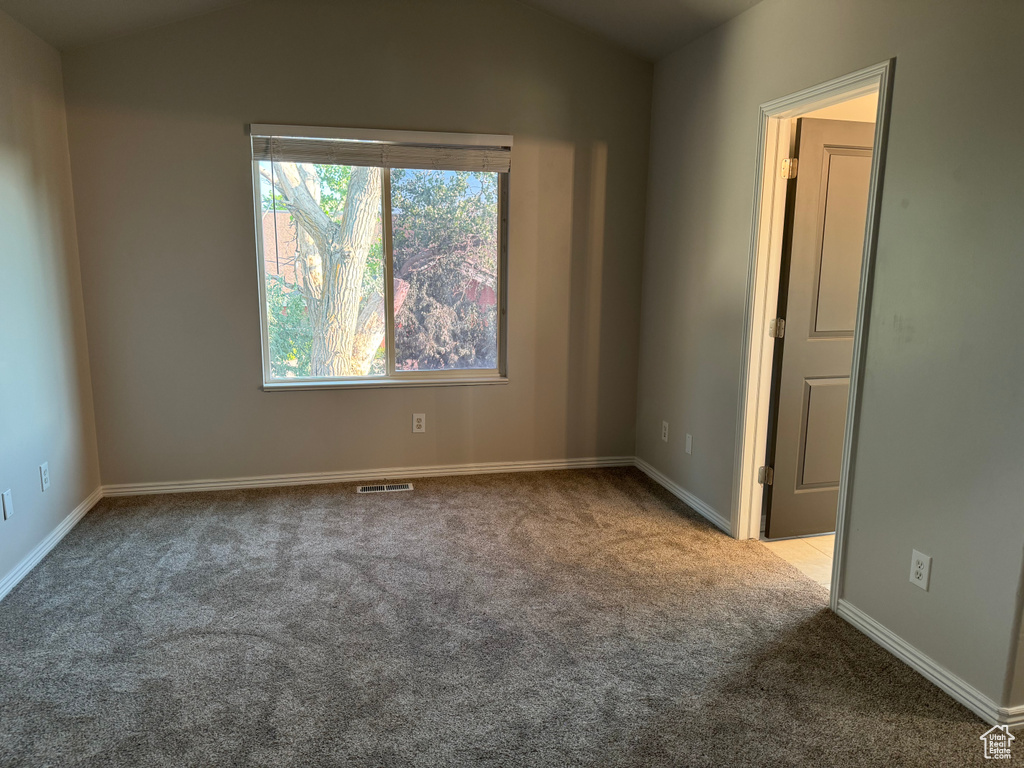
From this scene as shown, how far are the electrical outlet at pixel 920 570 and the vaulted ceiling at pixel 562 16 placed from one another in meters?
2.40

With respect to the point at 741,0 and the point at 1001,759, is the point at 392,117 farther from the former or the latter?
the point at 1001,759

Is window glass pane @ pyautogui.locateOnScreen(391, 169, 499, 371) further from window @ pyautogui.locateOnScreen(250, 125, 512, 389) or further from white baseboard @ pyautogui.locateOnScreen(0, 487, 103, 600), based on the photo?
white baseboard @ pyautogui.locateOnScreen(0, 487, 103, 600)

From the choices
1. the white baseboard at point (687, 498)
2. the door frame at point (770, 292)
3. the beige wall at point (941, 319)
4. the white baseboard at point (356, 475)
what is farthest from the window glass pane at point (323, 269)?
the beige wall at point (941, 319)

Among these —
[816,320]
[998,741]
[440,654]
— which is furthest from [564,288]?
[998,741]

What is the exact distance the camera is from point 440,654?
228 centimetres

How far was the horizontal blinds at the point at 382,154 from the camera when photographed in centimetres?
360

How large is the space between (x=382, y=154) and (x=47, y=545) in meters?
2.57

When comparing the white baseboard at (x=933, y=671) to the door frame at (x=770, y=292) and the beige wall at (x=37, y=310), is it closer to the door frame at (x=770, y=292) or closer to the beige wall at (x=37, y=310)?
the door frame at (x=770, y=292)

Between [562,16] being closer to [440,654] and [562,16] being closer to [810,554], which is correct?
[810,554]

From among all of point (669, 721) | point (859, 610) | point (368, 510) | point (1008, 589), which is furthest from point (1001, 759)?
point (368, 510)

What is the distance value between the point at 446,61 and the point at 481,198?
77 centimetres

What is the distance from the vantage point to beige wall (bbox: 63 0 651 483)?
3.46m

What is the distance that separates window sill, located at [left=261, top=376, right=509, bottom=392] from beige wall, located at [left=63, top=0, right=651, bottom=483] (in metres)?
0.04

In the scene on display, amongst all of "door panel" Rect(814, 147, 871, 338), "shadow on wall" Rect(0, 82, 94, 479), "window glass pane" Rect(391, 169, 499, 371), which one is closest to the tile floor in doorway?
"door panel" Rect(814, 147, 871, 338)
